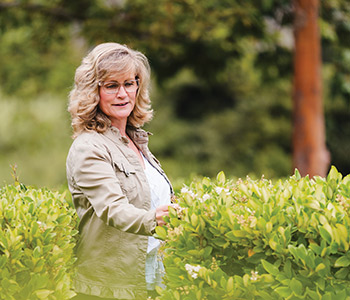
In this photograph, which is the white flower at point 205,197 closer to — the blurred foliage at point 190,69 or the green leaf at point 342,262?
the green leaf at point 342,262

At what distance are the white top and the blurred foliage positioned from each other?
460 cm

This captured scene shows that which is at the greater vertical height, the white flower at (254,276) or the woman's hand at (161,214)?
the woman's hand at (161,214)

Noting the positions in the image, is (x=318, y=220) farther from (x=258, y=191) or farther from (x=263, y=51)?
Result: (x=263, y=51)

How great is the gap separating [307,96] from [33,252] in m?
6.63

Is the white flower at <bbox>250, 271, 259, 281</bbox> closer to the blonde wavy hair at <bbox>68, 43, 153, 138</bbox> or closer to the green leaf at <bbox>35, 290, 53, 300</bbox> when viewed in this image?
the green leaf at <bbox>35, 290, 53, 300</bbox>

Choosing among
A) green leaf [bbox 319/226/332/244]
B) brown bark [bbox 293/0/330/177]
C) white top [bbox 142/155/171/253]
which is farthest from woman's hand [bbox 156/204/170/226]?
brown bark [bbox 293/0/330/177]

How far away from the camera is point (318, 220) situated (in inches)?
93.8

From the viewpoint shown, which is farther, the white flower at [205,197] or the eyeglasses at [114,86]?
the eyeglasses at [114,86]

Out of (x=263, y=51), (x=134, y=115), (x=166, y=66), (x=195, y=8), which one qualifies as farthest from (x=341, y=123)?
(x=134, y=115)

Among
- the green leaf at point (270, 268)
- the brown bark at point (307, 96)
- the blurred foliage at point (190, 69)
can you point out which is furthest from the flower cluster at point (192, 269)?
the brown bark at point (307, 96)

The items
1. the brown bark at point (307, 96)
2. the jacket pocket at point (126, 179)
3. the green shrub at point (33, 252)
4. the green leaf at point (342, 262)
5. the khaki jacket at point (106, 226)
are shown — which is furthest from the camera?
the brown bark at point (307, 96)

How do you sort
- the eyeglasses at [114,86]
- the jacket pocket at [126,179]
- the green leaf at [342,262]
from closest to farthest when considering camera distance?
the green leaf at [342,262] → the jacket pocket at [126,179] → the eyeglasses at [114,86]

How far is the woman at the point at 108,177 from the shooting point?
9.30ft

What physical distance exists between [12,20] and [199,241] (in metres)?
7.73
